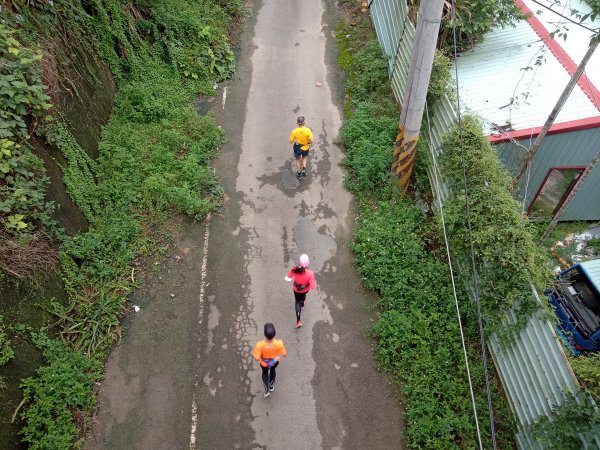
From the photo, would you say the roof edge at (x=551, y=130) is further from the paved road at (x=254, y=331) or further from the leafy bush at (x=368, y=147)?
the paved road at (x=254, y=331)

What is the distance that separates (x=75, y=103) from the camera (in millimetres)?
9414

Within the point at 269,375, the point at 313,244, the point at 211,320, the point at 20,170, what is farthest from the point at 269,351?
the point at 20,170

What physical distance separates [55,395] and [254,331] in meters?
3.33

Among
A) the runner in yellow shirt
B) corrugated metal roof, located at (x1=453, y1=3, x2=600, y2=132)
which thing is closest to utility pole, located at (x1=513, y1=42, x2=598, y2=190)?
corrugated metal roof, located at (x1=453, y1=3, x2=600, y2=132)

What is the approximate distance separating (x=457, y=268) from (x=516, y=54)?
20.0 feet

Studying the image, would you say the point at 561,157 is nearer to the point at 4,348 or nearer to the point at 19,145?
the point at 19,145

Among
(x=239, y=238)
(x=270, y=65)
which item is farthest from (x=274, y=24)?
(x=239, y=238)

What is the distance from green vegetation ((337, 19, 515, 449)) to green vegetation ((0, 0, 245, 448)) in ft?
11.8

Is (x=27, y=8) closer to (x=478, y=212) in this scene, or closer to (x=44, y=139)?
(x=44, y=139)

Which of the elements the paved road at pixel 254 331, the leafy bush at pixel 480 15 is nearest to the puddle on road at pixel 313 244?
the paved road at pixel 254 331

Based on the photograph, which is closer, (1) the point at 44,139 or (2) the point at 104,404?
(2) the point at 104,404

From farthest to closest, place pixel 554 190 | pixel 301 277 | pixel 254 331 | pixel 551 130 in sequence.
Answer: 1. pixel 554 190
2. pixel 551 130
3. pixel 254 331
4. pixel 301 277

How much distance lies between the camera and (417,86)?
827 centimetres

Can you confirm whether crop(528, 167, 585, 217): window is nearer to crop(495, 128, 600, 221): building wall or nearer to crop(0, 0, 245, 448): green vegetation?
crop(495, 128, 600, 221): building wall
